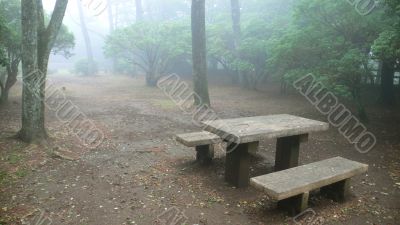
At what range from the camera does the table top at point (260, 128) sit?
5.14 m

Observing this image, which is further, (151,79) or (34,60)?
(151,79)

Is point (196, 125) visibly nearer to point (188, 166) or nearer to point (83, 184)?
point (188, 166)

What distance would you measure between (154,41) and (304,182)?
710 inches

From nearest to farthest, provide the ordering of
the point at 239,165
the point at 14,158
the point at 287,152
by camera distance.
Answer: the point at 239,165
the point at 287,152
the point at 14,158

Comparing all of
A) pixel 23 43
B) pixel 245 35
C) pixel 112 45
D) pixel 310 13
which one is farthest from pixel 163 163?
pixel 112 45

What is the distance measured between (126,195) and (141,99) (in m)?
11.0

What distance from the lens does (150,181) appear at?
592 centimetres

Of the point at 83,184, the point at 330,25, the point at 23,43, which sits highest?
the point at 330,25

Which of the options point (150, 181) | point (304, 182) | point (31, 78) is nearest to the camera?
point (304, 182)

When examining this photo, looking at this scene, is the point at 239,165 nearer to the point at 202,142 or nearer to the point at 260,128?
the point at 260,128

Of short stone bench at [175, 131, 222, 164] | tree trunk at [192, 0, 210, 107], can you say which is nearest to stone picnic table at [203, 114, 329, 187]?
short stone bench at [175, 131, 222, 164]

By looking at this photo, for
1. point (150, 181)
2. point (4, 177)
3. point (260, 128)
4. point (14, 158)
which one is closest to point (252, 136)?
point (260, 128)

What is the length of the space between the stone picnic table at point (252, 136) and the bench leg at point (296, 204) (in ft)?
3.34

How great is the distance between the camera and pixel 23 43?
280 inches
